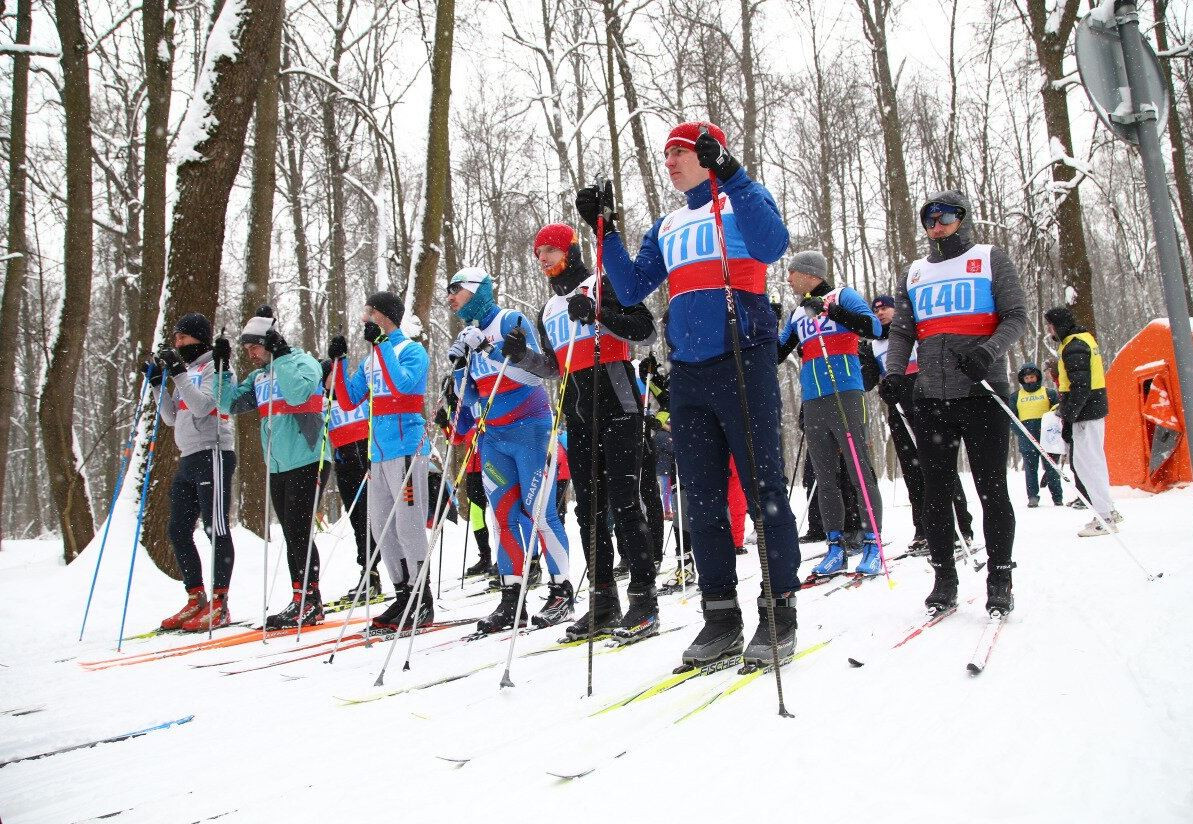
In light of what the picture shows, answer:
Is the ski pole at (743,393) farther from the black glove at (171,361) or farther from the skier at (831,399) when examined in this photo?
the black glove at (171,361)

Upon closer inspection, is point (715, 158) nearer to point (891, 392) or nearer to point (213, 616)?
point (891, 392)

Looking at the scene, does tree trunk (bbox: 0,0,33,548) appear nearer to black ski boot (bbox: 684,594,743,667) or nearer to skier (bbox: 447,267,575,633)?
skier (bbox: 447,267,575,633)

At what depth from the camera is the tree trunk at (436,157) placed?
10.8 meters

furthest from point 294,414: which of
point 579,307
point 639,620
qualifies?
point 639,620

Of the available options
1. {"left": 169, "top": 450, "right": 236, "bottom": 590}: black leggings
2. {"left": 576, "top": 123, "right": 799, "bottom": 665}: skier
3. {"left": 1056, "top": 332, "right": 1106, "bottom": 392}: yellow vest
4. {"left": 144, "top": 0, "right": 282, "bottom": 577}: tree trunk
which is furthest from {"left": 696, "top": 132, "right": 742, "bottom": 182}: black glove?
{"left": 144, "top": 0, "right": 282, "bottom": 577}: tree trunk

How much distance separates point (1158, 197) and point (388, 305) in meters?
4.41

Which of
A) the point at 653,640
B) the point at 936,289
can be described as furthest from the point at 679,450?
the point at 936,289

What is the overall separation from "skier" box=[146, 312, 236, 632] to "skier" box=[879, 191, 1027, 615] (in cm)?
512

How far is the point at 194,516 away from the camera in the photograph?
20.4 feet

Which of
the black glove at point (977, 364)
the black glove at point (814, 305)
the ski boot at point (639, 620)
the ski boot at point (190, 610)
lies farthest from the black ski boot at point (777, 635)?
the ski boot at point (190, 610)

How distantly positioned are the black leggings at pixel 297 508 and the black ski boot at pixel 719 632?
350 cm

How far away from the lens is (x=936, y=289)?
4113 mm

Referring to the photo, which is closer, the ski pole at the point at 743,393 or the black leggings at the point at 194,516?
Result: the ski pole at the point at 743,393

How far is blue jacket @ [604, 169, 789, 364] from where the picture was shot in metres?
3.23
